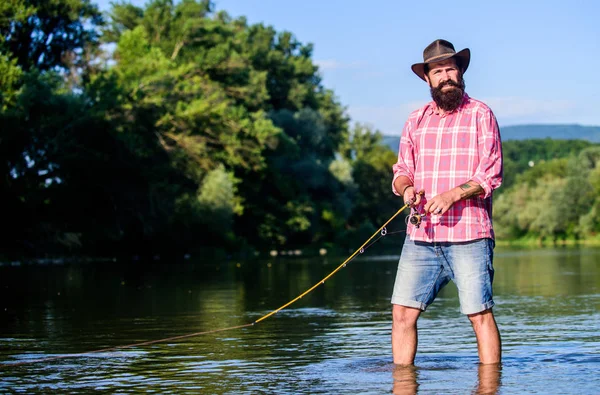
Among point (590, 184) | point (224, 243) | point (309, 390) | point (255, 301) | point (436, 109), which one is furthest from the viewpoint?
point (590, 184)

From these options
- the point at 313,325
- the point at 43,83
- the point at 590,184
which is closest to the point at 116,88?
the point at 43,83

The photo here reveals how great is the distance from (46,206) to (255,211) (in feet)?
71.3

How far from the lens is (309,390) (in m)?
6.79

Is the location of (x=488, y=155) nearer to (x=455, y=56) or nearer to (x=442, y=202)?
(x=442, y=202)

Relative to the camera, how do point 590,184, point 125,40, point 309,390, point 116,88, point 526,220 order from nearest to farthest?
point 309,390
point 116,88
point 125,40
point 590,184
point 526,220

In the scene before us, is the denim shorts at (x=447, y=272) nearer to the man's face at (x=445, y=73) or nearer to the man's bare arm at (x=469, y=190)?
the man's bare arm at (x=469, y=190)

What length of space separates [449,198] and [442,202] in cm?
6

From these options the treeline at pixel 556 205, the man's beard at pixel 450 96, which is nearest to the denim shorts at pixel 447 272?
the man's beard at pixel 450 96

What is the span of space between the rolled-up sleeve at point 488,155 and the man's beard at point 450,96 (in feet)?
0.70

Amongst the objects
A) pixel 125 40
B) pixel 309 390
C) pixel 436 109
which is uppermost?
pixel 125 40

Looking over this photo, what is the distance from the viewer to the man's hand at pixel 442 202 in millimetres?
7099

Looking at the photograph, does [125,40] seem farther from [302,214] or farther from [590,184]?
[590,184]

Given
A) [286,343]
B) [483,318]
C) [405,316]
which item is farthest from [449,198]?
[286,343]

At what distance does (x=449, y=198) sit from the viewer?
7121 millimetres
